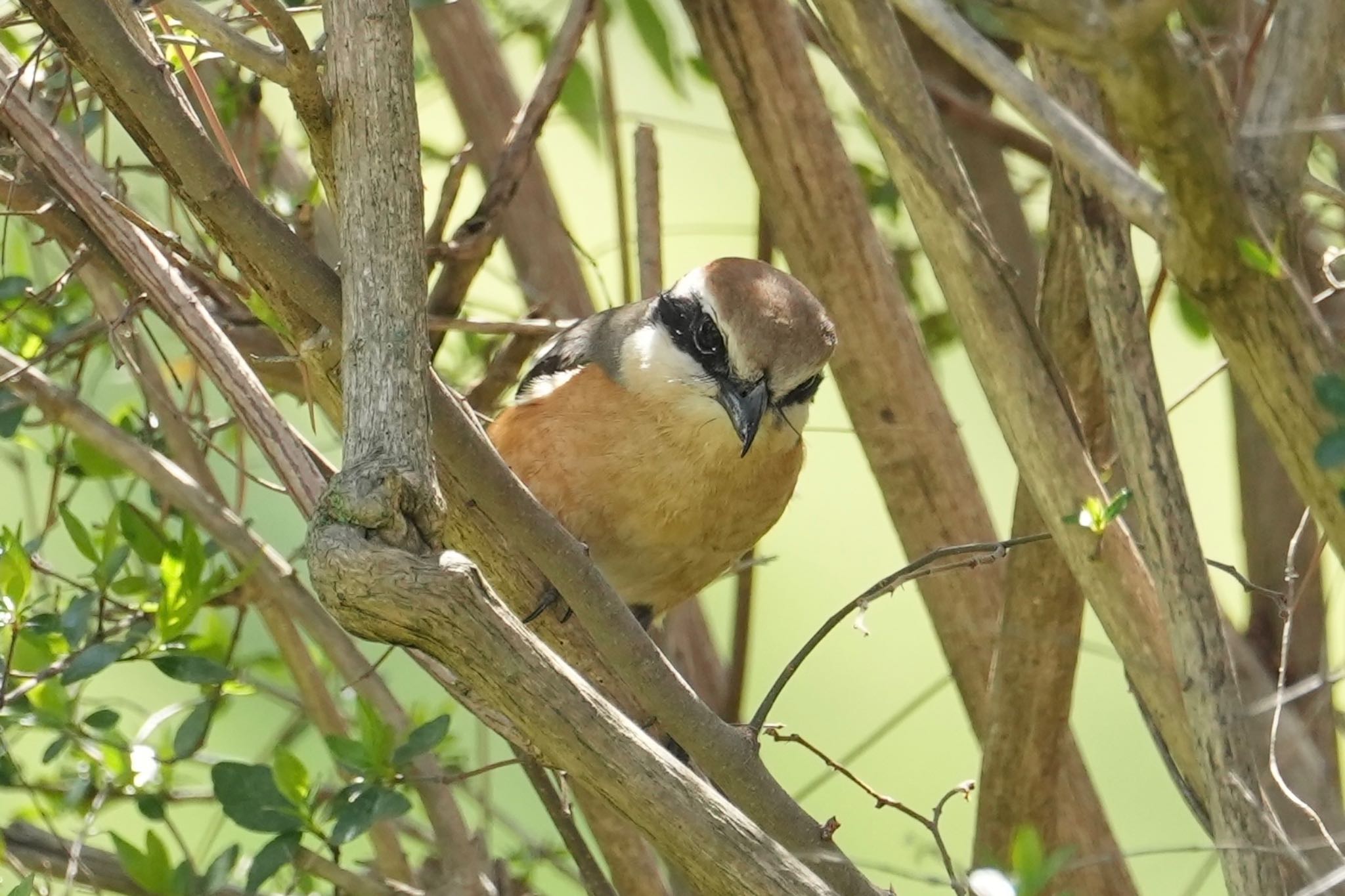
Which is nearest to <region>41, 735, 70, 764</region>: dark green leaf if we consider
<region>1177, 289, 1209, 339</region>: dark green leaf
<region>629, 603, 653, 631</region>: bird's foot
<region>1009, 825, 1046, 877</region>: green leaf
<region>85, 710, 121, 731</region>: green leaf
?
<region>85, 710, 121, 731</region>: green leaf

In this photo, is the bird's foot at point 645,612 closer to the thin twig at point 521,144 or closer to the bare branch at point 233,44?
the thin twig at point 521,144

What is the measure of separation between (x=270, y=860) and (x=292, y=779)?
0.13 meters

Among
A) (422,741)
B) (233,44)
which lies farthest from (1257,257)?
(422,741)

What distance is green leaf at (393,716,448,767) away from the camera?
7.82 ft

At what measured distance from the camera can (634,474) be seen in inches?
125

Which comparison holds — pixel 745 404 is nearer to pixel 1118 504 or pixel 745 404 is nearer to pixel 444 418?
pixel 1118 504

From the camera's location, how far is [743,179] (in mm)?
5539

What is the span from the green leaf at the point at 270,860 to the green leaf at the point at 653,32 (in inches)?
67.7

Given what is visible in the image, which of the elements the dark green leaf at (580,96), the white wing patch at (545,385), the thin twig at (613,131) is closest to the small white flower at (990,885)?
the white wing patch at (545,385)

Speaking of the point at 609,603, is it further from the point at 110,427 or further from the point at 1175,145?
the point at 110,427

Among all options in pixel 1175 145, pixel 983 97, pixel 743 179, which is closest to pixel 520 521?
pixel 1175 145

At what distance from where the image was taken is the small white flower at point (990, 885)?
6.01ft

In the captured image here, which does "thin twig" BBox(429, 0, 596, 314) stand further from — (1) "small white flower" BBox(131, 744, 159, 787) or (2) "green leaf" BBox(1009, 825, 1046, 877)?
(2) "green leaf" BBox(1009, 825, 1046, 877)

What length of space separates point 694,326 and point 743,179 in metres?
2.43
